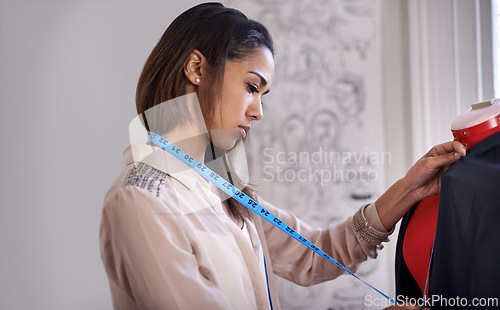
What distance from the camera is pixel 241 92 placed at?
0.72 m

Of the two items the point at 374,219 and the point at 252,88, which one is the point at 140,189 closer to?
the point at 252,88

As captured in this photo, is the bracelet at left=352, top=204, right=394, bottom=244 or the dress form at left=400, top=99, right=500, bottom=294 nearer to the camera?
the dress form at left=400, top=99, right=500, bottom=294

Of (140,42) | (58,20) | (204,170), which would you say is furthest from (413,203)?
(58,20)

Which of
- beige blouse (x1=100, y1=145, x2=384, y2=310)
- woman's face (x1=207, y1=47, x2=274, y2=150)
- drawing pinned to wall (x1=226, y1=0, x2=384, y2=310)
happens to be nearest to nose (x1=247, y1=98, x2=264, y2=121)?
Answer: woman's face (x1=207, y1=47, x2=274, y2=150)

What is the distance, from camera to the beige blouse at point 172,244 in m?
0.59

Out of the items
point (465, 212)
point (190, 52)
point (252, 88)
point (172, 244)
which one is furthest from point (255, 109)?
point (465, 212)

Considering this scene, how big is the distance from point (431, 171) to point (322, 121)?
0.94 ft

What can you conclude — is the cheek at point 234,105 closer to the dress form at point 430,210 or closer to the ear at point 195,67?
the ear at point 195,67

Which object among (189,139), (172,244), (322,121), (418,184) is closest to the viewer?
(172,244)

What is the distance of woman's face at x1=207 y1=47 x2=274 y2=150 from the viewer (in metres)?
0.71

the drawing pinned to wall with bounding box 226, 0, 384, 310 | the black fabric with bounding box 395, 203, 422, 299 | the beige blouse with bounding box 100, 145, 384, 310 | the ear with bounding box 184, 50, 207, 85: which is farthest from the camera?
the drawing pinned to wall with bounding box 226, 0, 384, 310

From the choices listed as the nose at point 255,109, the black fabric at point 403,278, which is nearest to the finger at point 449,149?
the black fabric at point 403,278

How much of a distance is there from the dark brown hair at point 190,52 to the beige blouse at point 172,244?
80mm
